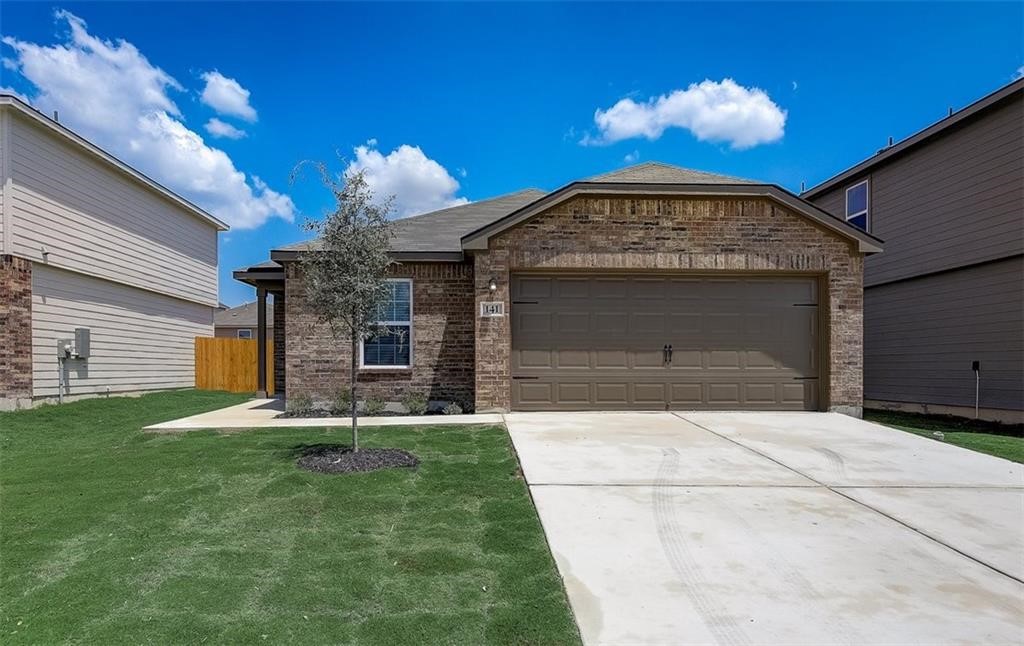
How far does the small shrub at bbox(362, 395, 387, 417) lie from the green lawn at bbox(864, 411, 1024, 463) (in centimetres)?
862

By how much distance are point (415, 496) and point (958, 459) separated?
253 inches

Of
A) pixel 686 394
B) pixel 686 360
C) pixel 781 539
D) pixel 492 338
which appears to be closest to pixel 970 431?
pixel 686 394

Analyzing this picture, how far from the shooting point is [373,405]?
10.0m

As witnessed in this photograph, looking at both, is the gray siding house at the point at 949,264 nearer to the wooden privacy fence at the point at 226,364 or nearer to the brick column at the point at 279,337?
the brick column at the point at 279,337

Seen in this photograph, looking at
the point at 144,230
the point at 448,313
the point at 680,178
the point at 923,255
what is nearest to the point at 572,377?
the point at 448,313

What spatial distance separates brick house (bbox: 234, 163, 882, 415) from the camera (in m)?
9.54

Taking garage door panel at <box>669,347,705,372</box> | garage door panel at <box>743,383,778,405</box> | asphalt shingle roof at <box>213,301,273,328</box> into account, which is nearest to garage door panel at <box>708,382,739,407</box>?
garage door panel at <box>743,383,778,405</box>

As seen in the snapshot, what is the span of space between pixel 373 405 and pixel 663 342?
533cm

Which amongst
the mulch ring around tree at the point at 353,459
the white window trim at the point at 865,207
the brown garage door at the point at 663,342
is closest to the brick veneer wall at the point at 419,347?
the brown garage door at the point at 663,342

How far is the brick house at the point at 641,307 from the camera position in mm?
9539

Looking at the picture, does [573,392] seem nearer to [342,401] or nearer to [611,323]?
[611,323]

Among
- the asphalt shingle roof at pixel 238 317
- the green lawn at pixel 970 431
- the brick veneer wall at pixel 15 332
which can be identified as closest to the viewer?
the green lawn at pixel 970 431

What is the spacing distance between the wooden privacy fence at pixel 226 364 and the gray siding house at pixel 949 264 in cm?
1765

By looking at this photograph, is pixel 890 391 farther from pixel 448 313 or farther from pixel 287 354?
pixel 287 354
